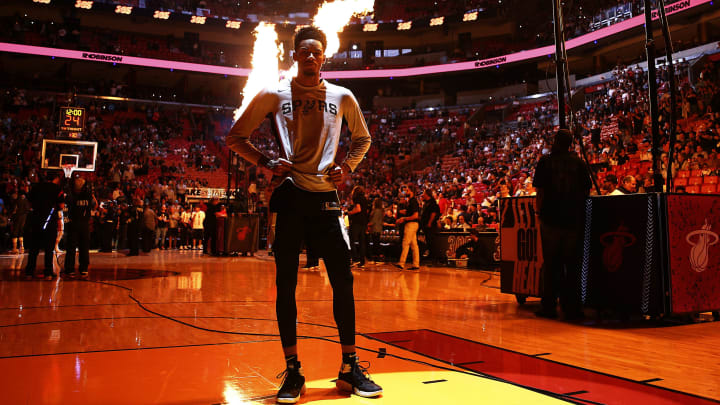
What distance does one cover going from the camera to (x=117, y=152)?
77.6ft

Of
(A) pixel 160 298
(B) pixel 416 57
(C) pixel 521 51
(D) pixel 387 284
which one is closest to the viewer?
(A) pixel 160 298

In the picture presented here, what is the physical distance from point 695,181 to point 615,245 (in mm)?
8939

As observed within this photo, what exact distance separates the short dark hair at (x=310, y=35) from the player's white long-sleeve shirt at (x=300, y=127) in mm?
208

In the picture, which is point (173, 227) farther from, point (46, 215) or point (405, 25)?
point (405, 25)

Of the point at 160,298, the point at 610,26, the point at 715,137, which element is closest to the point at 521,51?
the point at 610,26

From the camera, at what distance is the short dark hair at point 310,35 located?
2.45 m

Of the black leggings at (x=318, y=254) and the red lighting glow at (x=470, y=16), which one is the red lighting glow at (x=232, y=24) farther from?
the black leggings at (x=318, y=254)

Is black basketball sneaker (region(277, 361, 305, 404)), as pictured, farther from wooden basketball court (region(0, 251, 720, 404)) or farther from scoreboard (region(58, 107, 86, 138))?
scoreboard (region(58, 107, 86, 138))

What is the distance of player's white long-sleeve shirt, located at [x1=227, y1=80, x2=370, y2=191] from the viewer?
2.38 metres

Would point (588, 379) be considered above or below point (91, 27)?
below

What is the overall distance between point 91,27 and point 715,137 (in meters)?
32.3

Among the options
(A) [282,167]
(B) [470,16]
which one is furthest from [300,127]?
(B) [470,16]

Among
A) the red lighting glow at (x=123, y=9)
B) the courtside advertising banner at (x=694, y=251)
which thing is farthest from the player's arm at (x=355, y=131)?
the red lighting glow at (x=123, y=9)

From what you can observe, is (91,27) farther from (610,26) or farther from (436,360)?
(436,360)
